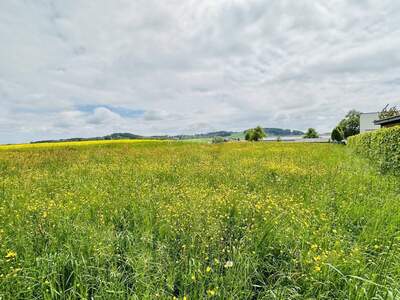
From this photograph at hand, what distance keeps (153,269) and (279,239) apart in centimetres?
181

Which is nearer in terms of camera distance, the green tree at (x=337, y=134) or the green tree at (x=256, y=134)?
the green tree at (x=337, y=134)

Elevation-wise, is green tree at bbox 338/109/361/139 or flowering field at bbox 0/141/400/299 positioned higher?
green tree at bbox 338/109/361/139

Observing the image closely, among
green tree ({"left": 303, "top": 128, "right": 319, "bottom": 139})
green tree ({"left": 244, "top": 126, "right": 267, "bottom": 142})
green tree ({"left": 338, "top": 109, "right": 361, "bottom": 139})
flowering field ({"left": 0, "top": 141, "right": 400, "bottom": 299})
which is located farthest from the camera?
green tree ({"left": 303, "top": 128, "right": 319, "bottom": 139})

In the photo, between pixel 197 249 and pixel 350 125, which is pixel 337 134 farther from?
pixel 197 249


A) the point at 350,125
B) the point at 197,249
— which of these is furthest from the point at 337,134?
the point at 197,249

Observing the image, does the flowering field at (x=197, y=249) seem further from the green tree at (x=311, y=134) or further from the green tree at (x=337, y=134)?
the green tree at (x=311, y=134)

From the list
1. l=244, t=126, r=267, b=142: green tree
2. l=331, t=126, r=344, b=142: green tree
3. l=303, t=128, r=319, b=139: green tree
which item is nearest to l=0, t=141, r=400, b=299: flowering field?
l=331, t=126, r=344, b=142: green tree

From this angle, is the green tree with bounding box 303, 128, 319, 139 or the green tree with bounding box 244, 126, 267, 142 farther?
the green tree with bounding box 303, 128, 319, 139

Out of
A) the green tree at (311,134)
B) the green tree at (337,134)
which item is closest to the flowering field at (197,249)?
the green tree at (337,134)

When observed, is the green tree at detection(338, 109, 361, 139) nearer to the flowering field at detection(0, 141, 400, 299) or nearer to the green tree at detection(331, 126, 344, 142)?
the green tree at detection(331, 126, 344, 142)

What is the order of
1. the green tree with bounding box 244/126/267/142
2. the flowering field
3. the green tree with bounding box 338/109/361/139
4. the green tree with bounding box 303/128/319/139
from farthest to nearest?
the green tree with bounding box 303/128/319/139 → the green tree with bounding box 244/126/267/142 → the green tree with bounding box 338/109/361/139 → the flowering field

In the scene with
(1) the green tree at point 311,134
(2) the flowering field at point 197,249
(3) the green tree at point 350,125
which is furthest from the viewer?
(1) the green tree at point 311,134

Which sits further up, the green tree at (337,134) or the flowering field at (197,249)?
the green tree at (337,134)

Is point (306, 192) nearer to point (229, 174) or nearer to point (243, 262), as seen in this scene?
point (229, 174)
